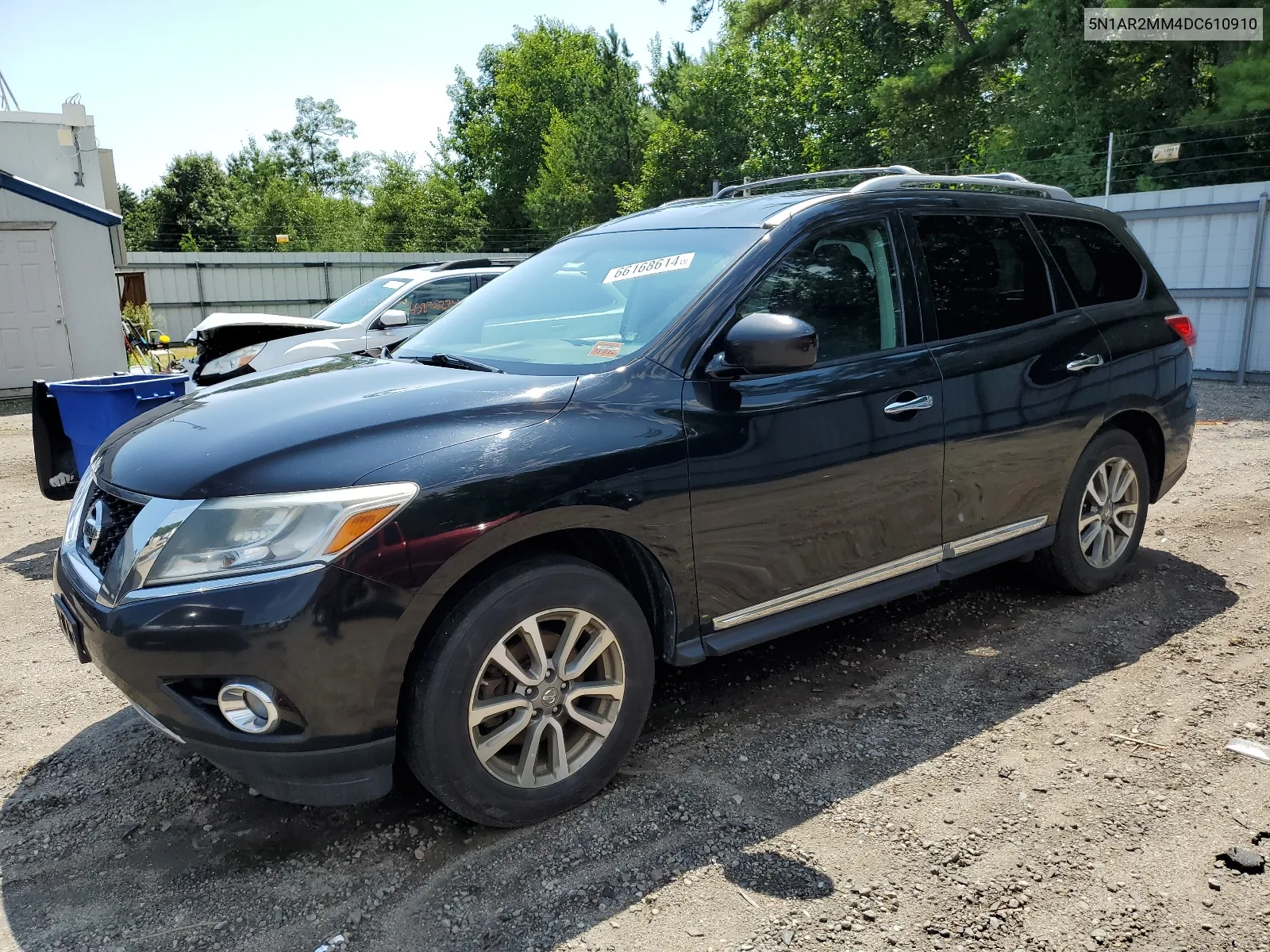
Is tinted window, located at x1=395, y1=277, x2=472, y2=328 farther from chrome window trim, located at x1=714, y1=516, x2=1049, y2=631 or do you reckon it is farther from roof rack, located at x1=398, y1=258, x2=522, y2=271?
chrome window trim, located at x1=714, y1=516, x2=1049, y2=631

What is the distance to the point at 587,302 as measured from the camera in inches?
144

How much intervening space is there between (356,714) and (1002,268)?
321cm

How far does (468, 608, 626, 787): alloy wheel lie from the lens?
2.78m

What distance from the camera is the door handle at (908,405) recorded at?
3.61 metres

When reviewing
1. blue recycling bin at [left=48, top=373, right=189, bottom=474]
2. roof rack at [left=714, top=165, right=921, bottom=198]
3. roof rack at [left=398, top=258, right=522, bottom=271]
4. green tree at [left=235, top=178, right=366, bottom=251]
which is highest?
green tree at [left=235, top=178, right=366, bottom=251]

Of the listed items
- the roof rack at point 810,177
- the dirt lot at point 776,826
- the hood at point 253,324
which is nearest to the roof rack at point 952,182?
the roof rack at point 810,177

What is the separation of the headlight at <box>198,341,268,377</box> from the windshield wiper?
5588mm

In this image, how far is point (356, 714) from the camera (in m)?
2.56

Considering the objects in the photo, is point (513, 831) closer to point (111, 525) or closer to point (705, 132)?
point (111, 525)

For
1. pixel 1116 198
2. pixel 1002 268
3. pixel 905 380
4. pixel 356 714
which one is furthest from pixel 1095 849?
pixel 1116 198

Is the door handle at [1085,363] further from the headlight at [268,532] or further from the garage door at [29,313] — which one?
the garage door at [29,313]

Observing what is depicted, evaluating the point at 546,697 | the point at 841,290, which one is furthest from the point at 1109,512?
the point at 546,697

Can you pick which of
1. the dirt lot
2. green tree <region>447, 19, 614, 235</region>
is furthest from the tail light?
green tree <region>447, 19, 614, 235</region>

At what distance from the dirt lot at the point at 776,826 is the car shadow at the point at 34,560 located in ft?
5.52
